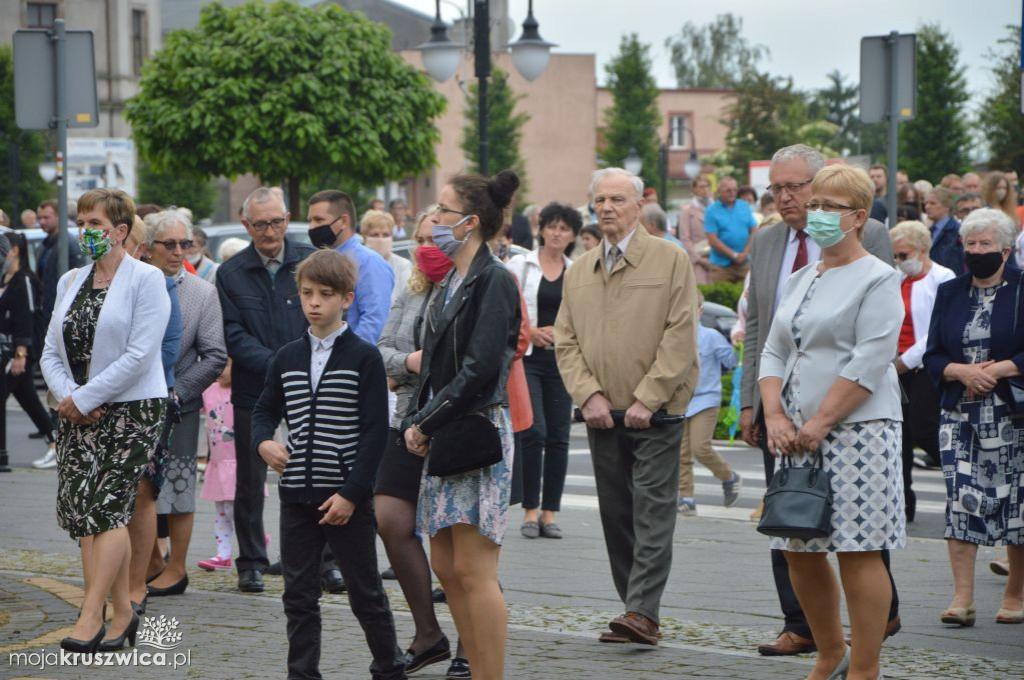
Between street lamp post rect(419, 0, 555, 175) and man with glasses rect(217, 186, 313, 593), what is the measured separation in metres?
8.80

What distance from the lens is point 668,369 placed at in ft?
24.1

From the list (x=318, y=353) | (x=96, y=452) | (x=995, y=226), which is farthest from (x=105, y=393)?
(x=995, y=226)

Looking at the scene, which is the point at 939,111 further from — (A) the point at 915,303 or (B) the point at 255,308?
(B) the point at 255,308

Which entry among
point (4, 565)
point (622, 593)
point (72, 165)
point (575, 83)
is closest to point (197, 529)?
point (4, 565)

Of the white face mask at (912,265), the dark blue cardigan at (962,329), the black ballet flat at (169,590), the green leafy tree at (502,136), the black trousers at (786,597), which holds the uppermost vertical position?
the green leafy tree at (502,136)

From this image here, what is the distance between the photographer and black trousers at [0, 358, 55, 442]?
15219 millimetres

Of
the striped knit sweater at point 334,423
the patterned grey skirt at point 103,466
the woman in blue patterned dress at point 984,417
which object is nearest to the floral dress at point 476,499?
the striped knit sweater at point 334,423

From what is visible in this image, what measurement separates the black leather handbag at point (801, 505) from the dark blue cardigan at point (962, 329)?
7.31ft

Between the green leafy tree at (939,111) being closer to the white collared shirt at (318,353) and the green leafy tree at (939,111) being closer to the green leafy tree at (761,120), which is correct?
the green leafy tree at (761,120)

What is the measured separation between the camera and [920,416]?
1047cm

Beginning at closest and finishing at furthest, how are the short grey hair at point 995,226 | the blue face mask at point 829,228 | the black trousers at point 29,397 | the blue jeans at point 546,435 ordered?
the blue face mask at point 829,228, the short grey hair at point 995,226, the blue jeans at point 546,435, the black trousers at point 29,397

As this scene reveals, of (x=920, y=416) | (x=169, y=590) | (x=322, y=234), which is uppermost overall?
(x=322, y=234)

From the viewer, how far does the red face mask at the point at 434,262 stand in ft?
21.1

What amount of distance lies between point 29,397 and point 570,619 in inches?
370
